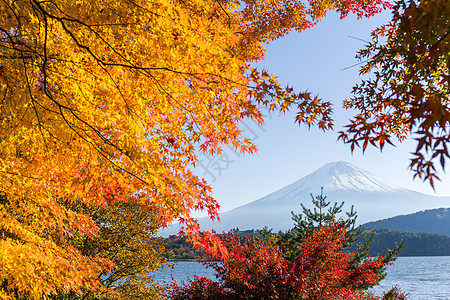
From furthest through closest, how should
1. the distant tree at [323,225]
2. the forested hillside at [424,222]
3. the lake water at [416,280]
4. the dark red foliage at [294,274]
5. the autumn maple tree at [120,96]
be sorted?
the forested hillside at [424,222] → the lake water at [416,280] → the distant tree at [323,225] → the dark red foliage at [294,274] → the autumn maple tree at [120,96]

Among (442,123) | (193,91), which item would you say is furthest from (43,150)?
(442,123)

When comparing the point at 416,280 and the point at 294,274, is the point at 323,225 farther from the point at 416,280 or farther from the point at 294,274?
the point at 416,280

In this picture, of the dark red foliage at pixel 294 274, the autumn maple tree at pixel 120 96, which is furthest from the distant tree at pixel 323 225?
the autumn maple tree at pixel 120 96

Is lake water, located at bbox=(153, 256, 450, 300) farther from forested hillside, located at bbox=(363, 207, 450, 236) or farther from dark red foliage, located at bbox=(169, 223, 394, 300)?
forested hillside, located at bbox=(363, 207, 450, 236)

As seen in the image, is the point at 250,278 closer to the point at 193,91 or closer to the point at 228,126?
the point at 228,126

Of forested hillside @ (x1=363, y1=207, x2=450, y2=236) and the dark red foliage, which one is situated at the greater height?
the dark red foliage

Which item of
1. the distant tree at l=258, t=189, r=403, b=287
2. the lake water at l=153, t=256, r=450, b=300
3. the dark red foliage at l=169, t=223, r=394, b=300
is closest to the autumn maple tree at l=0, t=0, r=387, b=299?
the dark red foliage at l=169, t=223, r=394, b=300

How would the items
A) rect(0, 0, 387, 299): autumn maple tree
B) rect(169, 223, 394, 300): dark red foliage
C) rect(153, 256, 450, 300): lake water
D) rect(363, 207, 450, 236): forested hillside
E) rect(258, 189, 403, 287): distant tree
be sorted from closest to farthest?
rect(0, 0, 387, 299): autumn maple tree → rect(169, 223, 394, 300): dark red foliage → rect(258, 189, 403, 287): distant tree → rect(153, 256, 450, 300): lake water → rect(363, 207, 450, 236): forested hillside

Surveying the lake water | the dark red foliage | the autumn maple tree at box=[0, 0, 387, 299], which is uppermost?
the autumn maple tree at box=[0, 0, 387, 299]

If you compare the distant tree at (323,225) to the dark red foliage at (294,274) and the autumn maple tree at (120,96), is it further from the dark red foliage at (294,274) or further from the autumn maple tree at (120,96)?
the autumn maple tree at (120,96)

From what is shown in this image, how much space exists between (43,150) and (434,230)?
147688 mm

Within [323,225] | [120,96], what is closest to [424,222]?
[323,225]

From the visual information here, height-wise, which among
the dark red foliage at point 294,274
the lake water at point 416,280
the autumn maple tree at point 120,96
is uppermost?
the autumn maple tree at point 120,96

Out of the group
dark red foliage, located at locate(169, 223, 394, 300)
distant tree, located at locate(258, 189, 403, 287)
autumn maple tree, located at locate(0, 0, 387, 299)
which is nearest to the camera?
autumn maple tree, located at locate(0, 0, 387, 299)
